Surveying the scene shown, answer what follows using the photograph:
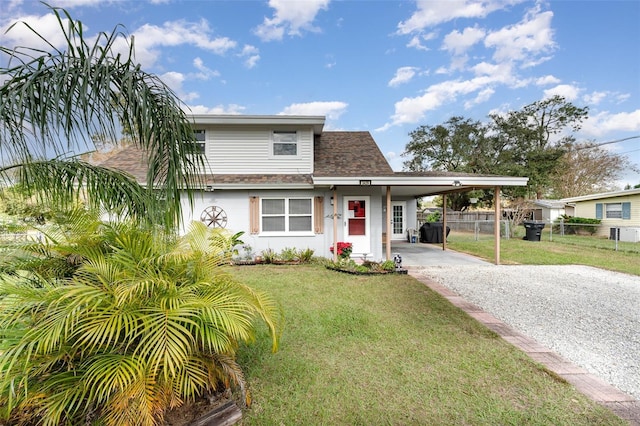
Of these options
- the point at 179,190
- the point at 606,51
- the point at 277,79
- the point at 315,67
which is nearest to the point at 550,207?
the point at 606,51

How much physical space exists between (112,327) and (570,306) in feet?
23.0

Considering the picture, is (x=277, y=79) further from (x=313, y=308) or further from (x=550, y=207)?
(x=550, y=207)

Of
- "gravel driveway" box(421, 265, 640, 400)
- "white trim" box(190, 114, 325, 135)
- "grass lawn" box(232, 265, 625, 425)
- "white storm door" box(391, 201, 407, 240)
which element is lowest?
"gravel driveway" box(421, 265, 640, 400)

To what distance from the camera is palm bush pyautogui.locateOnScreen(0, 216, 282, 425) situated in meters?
1.82

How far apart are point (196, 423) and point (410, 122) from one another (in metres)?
28.4

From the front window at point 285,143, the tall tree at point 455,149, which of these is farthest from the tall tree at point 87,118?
the tall tree at point 455,149

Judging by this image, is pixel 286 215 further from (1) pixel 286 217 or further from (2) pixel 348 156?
(2) pixel 348 156

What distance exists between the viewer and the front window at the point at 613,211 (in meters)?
16.8

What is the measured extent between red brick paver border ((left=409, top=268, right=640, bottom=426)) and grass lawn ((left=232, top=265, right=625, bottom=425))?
Answer: 0.48 ft

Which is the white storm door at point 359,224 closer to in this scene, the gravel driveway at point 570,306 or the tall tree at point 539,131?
the gravel driveway at point 570,306

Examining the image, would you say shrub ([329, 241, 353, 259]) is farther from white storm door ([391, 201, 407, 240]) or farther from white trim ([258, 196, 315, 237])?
white storm door ([391, 201, 407, 240])

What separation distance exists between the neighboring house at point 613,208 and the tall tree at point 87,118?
2278 cm

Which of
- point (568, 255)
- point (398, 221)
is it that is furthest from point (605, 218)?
point (398, 221)

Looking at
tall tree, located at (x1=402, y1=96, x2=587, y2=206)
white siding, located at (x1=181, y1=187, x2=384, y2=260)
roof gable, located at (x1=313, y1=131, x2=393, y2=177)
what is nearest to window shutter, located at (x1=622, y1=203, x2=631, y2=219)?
tall tree, located at (x1=402, y1=96, x2=587, y2=206)
